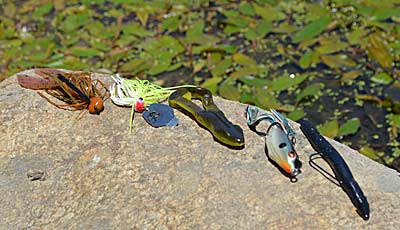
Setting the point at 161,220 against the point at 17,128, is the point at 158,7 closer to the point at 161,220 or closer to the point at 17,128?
the point at 17,128

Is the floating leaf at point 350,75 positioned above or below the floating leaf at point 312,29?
below

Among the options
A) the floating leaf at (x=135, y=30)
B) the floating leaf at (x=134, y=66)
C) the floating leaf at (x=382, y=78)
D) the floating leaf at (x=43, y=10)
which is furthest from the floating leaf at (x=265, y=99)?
the floating leaf at (x=43, y=10)

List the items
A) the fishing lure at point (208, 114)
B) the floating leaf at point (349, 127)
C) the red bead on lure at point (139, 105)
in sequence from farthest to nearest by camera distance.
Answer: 1. the floating leaf at point (349, 127)
2. the red bead on lure at point (139, 105)
3. the fishing lure at point (208, 114)

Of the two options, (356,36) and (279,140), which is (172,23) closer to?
(356,36)

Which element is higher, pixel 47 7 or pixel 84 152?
pixel 84 152

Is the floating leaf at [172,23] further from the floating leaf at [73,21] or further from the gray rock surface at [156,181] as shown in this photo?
the gray rock surface at [156,181]

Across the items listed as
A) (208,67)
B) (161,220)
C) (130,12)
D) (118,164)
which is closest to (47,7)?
(130,12)
